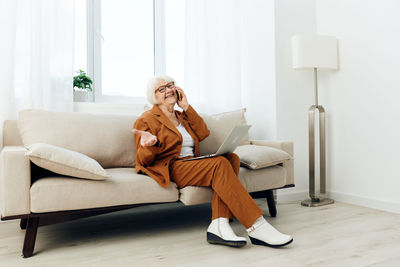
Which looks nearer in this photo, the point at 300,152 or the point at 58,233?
the point at 58,233

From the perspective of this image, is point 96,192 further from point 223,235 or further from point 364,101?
point 364,101

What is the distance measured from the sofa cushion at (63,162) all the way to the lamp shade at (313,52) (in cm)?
193

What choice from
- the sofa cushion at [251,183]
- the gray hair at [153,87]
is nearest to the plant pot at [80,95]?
the gray hair at [153,87]

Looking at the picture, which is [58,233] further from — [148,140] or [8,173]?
[148,140]

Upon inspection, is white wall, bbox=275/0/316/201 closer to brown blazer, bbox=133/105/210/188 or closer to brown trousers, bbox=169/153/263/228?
brown blazer, bbox=133/105/210/188

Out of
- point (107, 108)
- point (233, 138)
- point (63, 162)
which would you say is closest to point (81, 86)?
point (107, 108)

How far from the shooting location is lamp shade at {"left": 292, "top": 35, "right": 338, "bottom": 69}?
284 centimetres

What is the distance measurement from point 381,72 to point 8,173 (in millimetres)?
2677

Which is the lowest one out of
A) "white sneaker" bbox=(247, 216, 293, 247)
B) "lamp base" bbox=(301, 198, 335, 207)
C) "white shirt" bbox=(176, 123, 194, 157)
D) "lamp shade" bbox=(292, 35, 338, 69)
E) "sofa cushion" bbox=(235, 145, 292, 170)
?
"lamp base" bbox=(301, 198, 335, 207)

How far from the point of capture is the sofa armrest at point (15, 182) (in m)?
1.62

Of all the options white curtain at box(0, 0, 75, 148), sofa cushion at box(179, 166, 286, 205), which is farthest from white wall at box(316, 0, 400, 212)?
white curtain at box(0, 0, 75, 148)

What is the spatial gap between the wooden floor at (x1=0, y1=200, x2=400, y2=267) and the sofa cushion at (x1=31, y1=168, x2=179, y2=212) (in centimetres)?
26

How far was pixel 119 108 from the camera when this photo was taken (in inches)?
114

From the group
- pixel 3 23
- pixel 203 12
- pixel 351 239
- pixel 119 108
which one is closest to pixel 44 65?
pixel 3 23
